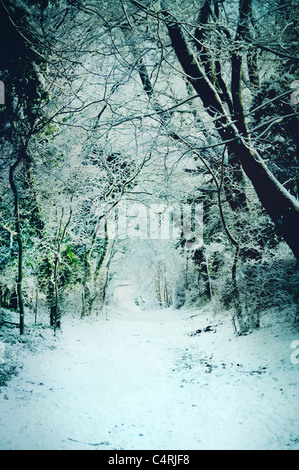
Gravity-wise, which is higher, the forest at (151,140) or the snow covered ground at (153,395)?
the forest at (151,140)

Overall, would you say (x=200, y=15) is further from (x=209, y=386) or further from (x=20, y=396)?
(x=20, y=396)

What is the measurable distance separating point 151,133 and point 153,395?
5.41 m

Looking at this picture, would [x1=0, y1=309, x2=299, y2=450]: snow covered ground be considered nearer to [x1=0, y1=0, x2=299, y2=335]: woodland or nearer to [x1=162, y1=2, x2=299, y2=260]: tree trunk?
[x1=0, y1=0, x2=299, y2=335]: woodland

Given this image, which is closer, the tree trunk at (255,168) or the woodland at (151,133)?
the tree trunk at (255,168)

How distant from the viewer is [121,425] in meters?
3.83

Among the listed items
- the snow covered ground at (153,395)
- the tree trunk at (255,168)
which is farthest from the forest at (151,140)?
the snow covered ground at (153,395)

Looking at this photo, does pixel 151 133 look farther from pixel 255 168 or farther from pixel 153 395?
pixel 153 395

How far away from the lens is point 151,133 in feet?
16.1

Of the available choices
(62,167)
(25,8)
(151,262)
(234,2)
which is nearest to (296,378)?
(234,2)

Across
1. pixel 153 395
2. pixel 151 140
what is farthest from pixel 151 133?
pixel 153 395

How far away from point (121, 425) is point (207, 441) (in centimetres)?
137

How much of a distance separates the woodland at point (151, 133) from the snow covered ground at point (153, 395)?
1.24 metres

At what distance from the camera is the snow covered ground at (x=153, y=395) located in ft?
11.4

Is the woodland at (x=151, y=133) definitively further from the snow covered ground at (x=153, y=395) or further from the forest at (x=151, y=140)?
the snow covered ground at (x=153, y=395)
